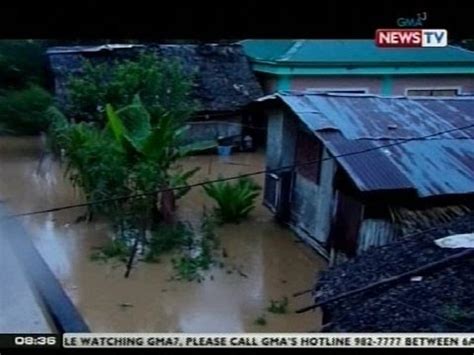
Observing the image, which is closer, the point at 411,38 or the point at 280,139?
the point at 411,38

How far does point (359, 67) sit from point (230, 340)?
45 centimetres

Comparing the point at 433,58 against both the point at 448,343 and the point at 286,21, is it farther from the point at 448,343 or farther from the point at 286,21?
the point at 448,343

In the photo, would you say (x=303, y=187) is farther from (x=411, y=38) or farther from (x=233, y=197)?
(x=411, y=38)

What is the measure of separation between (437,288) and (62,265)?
1.85 ft

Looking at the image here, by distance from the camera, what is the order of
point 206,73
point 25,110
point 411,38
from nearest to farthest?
point 411,38, point 25,110, point 206,73

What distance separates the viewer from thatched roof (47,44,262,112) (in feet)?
4.90

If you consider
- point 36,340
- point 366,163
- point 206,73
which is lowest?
point 36,340

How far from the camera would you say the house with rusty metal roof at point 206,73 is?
1.50 m

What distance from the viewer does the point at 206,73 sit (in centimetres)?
163

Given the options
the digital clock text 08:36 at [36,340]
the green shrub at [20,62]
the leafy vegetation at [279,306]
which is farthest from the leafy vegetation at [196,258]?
the green shrub at [20,62]

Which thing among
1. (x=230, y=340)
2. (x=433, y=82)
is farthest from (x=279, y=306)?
Result: (x=433, y=82)

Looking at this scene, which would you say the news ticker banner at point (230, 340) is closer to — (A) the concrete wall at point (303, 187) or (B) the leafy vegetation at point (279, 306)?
(B) the leafy vegetation at point (279, 306)

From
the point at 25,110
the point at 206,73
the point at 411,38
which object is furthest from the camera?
the point at 206,73

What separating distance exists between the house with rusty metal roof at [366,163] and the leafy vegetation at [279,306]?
Result: 0.10 m
